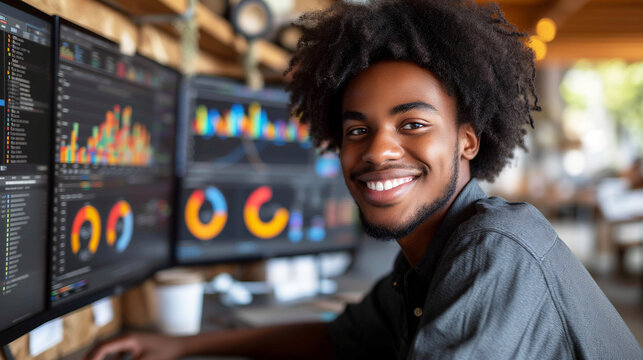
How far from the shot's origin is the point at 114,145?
1122 millimetres

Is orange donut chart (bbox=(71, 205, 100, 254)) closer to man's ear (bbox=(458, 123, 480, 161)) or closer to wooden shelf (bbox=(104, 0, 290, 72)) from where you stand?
wooden shelf (bbox=(104, 0, 290, 72))

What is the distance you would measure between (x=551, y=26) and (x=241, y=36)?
4.90 metres

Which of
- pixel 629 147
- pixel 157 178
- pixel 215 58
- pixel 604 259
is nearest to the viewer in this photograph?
pixel 157 178

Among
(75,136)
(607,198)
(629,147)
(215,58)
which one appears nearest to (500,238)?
(75,136)

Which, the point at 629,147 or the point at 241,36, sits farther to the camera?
the point at 629,147

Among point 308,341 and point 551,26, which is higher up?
point 551,26

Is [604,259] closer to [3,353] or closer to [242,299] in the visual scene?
[242,299]

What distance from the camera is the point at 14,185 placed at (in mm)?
805

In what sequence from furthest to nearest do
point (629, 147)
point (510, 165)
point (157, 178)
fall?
1. point (629, 147)
2. point (157, 178)
3. point (510, 165)

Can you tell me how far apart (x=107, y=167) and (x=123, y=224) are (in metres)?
0.15

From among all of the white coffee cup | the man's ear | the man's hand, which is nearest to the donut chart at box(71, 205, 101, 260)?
the man's hand

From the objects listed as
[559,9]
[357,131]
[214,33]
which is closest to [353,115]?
[357,131]

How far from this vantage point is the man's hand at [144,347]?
1.08 meters

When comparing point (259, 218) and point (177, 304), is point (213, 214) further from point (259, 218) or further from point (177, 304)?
point (177, 304)
